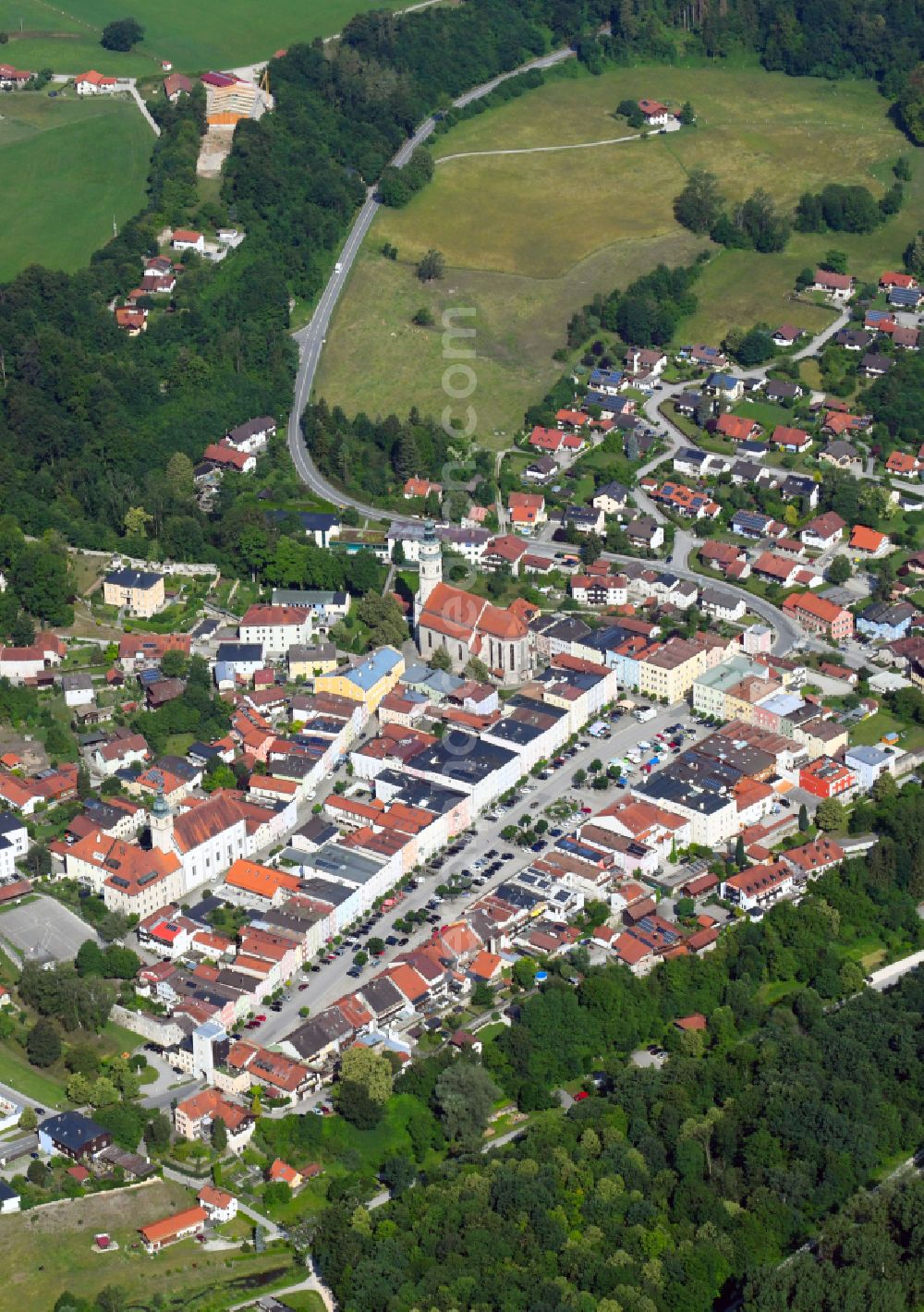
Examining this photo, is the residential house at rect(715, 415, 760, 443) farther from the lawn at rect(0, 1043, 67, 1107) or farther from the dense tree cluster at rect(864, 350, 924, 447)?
the lawn at rect(0, 1043, 67, 1107)

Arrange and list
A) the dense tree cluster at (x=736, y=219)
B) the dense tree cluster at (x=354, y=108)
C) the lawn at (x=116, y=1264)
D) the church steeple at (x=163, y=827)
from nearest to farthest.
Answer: the lawn at (x=116, y=1264) < the church steeple at (x=163, y=827) < the dense tree cluster at (x=354, y=108) < the dense tree cluster at (x=736, y=219)

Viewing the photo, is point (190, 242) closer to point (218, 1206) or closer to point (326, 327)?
point (326, 327)

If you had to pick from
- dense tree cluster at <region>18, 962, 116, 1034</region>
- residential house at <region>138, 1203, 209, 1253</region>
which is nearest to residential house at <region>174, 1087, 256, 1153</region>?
residential house at <region>138, 1203, 209, 1253</region>

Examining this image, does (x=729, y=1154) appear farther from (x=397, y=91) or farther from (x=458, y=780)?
(x=397, y=91)

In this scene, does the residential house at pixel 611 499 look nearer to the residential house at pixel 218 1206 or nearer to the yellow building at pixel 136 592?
the yellow building at pixel 136 592

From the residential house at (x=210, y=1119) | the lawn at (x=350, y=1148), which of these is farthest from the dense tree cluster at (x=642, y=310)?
the residential house at (x=210, y=1119)

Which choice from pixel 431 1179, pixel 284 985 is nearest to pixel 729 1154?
pixel 431 1179
